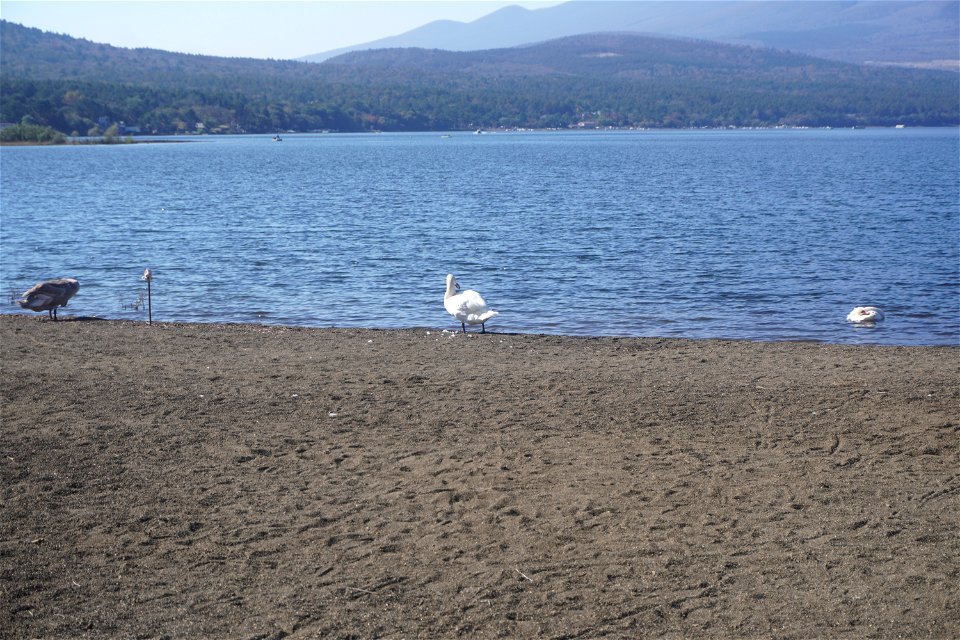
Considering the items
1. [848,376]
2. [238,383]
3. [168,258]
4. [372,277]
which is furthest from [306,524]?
[168,258]

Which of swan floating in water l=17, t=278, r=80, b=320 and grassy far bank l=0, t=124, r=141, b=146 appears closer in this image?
swan floating in water l=17, t=278, r=80, b=320

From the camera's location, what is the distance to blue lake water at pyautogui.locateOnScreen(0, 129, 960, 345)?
2048 cm

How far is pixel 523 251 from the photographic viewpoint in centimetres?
3108

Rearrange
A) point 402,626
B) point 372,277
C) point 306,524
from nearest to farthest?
point 402,626 → point 306,524 → point 372,277

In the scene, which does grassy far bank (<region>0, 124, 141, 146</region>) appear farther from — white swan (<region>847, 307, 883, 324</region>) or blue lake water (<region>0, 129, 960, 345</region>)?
white swan (<region>847, 307, 883, 324</region>)

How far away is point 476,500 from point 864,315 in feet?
42.0

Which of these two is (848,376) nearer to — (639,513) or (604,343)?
(604,343)

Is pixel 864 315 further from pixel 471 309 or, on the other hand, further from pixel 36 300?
pixel 36 300

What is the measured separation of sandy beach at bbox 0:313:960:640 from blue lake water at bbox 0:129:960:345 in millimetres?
6593

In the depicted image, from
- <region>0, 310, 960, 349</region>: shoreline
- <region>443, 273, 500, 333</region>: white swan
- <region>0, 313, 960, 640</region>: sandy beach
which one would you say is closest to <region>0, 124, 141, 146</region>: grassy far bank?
<region>0, 310, 960, 349</region>: shoreline

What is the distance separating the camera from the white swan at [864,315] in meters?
18.9

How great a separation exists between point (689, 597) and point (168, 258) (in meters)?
25.5

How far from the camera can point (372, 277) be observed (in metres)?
25.8

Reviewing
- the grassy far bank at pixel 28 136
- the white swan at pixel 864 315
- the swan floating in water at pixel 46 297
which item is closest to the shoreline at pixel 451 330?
the swan floating in water at pixel 46 297
